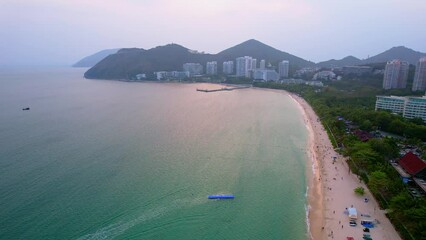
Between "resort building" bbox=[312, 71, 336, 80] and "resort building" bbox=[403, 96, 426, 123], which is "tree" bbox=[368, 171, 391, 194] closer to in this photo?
"resort building" bbox=[403, 96, 426, 123]

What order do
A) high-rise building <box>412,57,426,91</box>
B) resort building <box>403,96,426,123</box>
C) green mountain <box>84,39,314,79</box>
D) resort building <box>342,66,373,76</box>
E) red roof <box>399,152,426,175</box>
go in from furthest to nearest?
→ green mountain <box>84,39,314,79</box>
resort building <box>342,66,373,76</box>
high-rise building <box>412,57,426,91</box>
resort building <box>403,96,426,123</box>
red roof <box>399,152,426,175</box>

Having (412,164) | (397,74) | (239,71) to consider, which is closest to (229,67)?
(239,71)

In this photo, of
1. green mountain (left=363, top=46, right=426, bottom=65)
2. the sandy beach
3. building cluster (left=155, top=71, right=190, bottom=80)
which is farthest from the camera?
green mountain (left=363, top=46, right=426, bottom=65)

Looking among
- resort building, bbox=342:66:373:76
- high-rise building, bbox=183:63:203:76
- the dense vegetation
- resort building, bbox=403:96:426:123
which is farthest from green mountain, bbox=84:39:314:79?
resort building, bbox=403:96:426:123

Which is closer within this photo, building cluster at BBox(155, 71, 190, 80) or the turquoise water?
the turquoise water

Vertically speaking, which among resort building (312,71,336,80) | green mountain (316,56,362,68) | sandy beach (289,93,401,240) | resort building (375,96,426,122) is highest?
green mountain (316,56,362,68)

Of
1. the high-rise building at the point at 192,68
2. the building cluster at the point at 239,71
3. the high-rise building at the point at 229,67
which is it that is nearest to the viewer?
the building cluster at the point at 239,71

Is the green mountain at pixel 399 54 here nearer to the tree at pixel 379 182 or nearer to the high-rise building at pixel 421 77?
the high-rise building at pixel 421 77

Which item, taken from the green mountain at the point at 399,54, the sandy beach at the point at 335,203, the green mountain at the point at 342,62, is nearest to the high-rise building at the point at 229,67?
the green mountain at the point at 342,62
